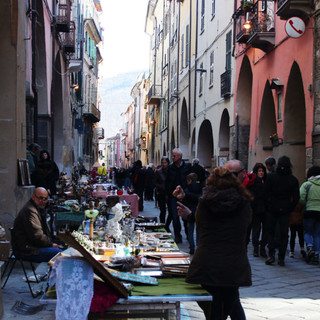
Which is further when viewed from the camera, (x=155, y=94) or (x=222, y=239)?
(x=155, y=94)

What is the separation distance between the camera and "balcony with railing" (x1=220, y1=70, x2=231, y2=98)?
829 inches

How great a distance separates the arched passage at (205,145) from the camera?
27041mm

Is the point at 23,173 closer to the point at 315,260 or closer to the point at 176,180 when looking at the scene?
the point at 176,180

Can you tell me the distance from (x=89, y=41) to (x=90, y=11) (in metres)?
2.60

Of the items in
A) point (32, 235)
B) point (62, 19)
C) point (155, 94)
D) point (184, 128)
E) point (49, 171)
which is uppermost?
point (155, 94)

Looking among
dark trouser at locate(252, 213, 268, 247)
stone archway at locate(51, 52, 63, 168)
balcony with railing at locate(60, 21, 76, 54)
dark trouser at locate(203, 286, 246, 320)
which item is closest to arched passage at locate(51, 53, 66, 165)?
stone archway at locate(51, 52, 63, 168)

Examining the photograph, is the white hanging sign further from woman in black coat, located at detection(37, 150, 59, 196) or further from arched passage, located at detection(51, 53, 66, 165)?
arched passage, located at detection(51, 53, 66, 165)

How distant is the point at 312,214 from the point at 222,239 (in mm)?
5564

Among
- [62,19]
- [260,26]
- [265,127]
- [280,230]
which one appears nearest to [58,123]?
[62,19]

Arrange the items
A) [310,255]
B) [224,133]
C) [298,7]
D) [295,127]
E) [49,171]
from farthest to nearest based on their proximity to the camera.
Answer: [224,133], [295,127], [298,7], [49,171], [310,255]

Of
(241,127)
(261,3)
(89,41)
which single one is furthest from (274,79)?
(89,41)

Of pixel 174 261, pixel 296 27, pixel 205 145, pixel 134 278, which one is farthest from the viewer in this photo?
pixel 205 145

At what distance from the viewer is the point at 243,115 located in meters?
19.9

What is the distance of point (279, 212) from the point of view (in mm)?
9070
